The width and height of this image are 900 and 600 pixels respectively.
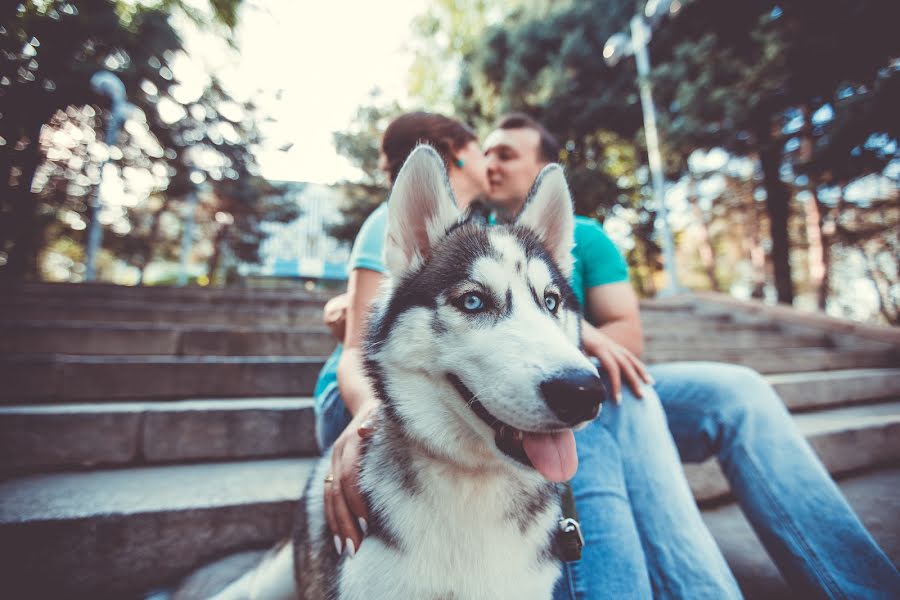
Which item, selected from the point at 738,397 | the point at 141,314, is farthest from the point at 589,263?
the point at 141,314

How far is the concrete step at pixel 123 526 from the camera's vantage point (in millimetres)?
1884

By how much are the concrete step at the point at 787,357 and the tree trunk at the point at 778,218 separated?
5363mm

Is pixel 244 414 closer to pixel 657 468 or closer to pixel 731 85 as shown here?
pixel 657 468

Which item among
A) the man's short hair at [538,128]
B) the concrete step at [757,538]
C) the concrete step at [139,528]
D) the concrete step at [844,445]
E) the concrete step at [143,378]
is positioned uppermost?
the man's short hair at [538,128]

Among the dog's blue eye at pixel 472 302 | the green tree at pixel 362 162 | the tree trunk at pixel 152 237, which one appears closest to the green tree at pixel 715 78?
the green tree at pixel 362 162

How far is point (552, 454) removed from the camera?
1219 millimetres

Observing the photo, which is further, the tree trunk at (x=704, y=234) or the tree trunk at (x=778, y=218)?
the tree trunk at (x=704, y=234)

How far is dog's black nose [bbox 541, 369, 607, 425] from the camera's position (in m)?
1.05

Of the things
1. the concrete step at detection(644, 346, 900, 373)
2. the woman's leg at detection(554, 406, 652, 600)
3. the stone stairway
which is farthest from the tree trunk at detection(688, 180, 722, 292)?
the woman's leg at detection(554, 406, 652, 600)

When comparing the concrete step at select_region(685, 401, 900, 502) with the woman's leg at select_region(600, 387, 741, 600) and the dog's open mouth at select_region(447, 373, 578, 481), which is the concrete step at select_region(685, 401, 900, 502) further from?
the dog's open mouth at select_region(447, 373, 578, 481)

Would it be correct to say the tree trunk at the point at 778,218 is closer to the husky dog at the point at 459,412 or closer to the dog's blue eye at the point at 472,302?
the husky dog at the point at 459,412

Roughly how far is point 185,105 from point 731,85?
17.9 metres

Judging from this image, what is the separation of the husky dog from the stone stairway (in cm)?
95

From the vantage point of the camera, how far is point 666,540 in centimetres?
162
